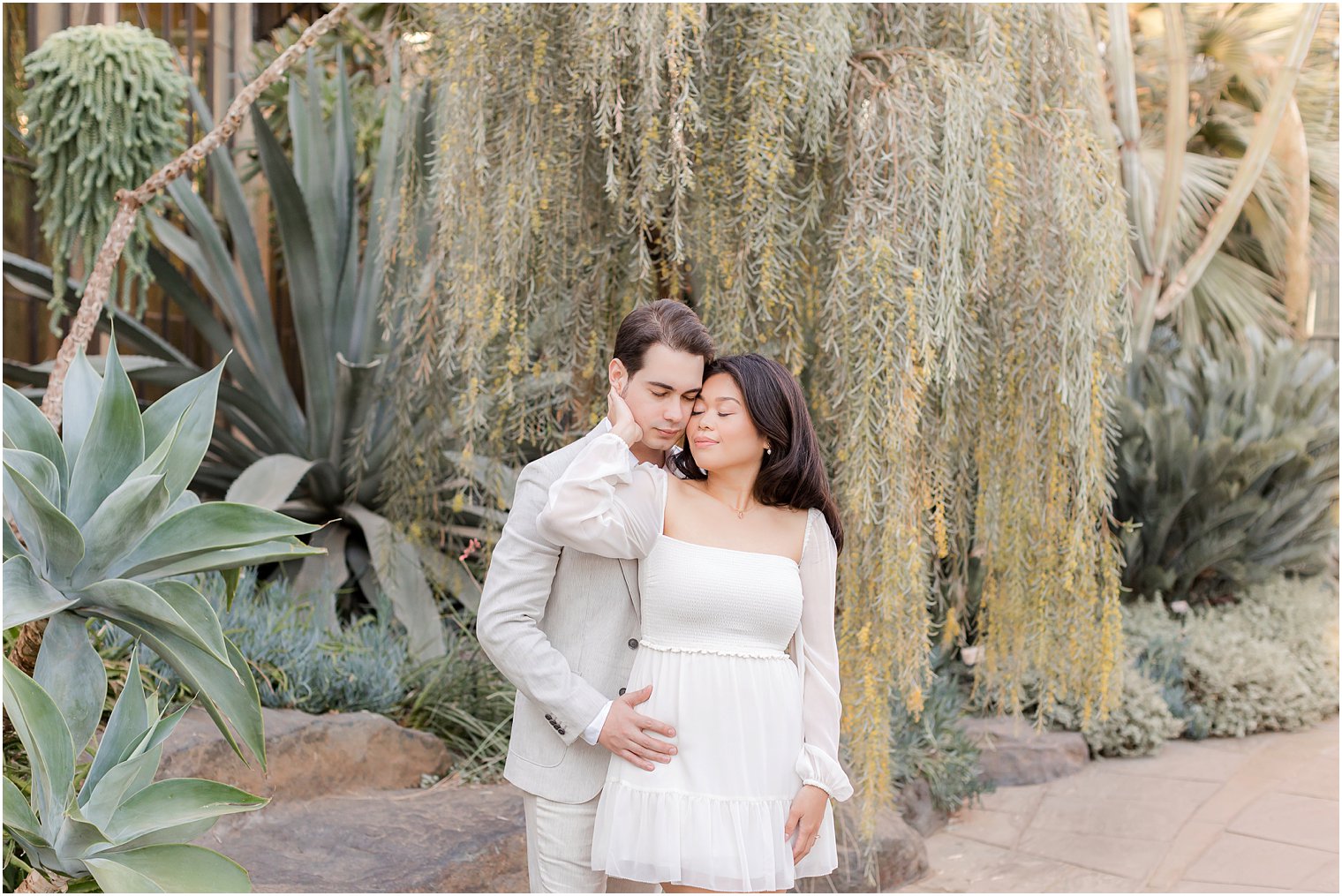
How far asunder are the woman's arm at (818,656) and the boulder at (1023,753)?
3212 mm

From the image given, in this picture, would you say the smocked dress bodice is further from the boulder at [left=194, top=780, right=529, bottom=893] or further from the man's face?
the boulder at [left=194, top=780, right=529, bottom=893]

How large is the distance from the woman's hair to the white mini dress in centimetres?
14

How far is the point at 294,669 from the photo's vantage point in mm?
3785

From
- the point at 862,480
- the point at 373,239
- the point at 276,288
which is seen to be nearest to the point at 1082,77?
the point at 862,480

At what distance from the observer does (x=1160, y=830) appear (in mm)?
4379

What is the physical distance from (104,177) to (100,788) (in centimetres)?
260

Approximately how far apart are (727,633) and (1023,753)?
11.9 feet

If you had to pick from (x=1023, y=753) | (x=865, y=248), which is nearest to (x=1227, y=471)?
(x=1023, y=753)

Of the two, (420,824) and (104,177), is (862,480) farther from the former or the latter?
(104,177)

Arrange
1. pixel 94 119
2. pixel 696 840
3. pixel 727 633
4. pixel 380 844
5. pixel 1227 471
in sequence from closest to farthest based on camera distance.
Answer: pixel 696 840, pixel 727 633, pixel 380 844, pixel 94 119, pixel 1227 471

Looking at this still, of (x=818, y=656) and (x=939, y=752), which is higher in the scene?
(x=818, y=656)

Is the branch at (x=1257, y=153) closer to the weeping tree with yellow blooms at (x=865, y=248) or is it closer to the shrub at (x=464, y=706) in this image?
the weeping tree with yellow blooms at (x=865, y=248)

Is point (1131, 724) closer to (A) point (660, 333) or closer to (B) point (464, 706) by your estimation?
(B) point (464, 706)

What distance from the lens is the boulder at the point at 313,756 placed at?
3152mm
